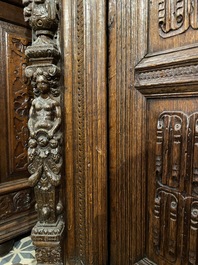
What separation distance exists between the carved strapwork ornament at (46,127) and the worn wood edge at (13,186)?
0.52m

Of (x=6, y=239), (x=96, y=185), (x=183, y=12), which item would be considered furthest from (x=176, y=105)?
(x=6, y=239)

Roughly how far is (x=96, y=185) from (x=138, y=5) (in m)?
0.56

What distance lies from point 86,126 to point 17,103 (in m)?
0.67

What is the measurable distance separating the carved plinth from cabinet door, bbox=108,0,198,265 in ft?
0.59

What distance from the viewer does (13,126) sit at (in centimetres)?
116

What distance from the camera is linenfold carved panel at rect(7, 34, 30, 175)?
1144 millimetres

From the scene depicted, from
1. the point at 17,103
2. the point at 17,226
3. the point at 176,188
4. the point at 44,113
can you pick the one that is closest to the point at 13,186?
the point at 17,226

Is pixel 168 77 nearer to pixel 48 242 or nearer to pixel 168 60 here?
pixel 168 60

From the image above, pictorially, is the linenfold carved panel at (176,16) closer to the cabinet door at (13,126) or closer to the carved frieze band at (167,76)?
the carved frieze band at (167,76)

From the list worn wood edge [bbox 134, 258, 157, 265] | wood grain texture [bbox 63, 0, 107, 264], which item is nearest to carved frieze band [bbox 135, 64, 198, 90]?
wood grain texture [bbox 63, 0, 107, 264]

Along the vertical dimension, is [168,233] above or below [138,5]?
below

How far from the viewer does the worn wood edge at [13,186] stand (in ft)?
3.68

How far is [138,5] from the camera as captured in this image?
0.60m

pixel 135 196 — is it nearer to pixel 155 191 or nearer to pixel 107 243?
pixel 155 191
